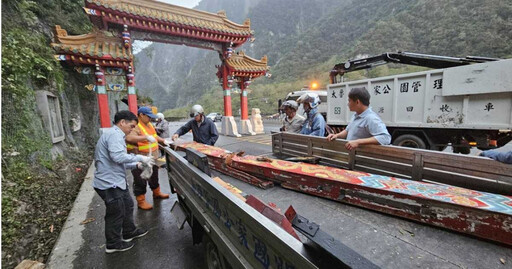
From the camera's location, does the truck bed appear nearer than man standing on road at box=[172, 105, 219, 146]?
Yes

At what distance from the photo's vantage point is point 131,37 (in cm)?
879

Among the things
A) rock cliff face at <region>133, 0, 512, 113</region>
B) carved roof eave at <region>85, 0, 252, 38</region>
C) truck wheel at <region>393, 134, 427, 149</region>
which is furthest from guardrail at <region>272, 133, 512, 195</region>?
rock cliff face at <region>133, 0, 512, 113</region>

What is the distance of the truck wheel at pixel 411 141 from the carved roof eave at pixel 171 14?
29.2 ft

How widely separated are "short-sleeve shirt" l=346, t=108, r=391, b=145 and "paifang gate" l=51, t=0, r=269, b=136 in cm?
815

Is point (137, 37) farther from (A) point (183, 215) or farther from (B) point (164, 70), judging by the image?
(B) point (164, 70)

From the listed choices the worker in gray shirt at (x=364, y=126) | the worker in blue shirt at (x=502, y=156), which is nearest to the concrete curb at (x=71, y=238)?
the worker in gray shirt at (x=364, y=126)

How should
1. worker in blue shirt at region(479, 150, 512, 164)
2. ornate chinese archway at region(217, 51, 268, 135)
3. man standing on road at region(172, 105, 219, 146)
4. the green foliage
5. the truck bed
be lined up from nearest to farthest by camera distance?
1. the truck bed
2. worker in blue shirt at region(479, 150, 512, 164)
3. the green foliage
4. man standing on road at region(172, 105, 219, 146)
5. ornate chinese archway at region(217, 51, 268, 135)

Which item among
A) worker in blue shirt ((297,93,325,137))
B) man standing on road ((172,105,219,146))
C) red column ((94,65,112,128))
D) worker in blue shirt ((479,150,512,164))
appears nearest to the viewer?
worker in blue shirt ((479,150,512,164))

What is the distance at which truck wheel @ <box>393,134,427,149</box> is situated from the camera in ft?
17.9

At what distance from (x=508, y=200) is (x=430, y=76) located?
4.68 meters

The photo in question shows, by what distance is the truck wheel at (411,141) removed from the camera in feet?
17.9

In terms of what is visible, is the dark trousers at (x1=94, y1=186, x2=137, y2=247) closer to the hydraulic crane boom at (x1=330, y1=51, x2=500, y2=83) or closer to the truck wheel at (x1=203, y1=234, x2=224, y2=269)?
the truck wheel at (x1=203, y1=234, x2=224, y2=269)

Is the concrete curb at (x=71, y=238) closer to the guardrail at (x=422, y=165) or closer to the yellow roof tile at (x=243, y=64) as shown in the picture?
the guardrail at (x=422, y=165)

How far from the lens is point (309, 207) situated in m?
1.96
